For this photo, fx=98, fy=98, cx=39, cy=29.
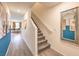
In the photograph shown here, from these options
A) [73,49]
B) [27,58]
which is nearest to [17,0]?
[27,58]

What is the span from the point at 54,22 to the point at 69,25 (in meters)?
0.86

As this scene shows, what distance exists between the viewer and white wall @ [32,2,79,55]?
2.66m

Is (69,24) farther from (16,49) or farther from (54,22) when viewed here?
(16,49)

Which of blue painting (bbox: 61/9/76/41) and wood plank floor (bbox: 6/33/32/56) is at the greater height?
blue painting (bbox: 61/9/76/41)

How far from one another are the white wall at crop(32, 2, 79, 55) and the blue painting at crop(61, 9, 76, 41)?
0.15 m

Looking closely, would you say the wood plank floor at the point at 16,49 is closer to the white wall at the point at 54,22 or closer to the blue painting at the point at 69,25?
the white wall at the point at 54,22

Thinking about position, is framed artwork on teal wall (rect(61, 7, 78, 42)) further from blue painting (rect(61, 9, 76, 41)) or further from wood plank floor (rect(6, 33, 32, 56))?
wood plank floor (rect(6, 33, 32, 56))

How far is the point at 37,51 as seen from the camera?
2.68m

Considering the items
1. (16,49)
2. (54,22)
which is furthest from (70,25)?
(16,49)

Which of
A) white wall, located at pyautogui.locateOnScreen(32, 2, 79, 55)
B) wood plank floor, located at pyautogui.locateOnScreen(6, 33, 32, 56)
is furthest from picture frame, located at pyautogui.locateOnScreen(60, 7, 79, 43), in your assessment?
wood plank floor, located at pyautogui.locateOnScreen(6, 33, 32, 56)

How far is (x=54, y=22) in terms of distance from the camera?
3.27 meters

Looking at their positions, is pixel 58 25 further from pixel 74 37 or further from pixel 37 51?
pixel 37 51

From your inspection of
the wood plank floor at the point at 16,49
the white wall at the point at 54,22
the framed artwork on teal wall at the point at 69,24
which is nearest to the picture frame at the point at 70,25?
the framed artwork on teal wall at the point at 69,24

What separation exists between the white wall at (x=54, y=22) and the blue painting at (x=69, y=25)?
148mm
